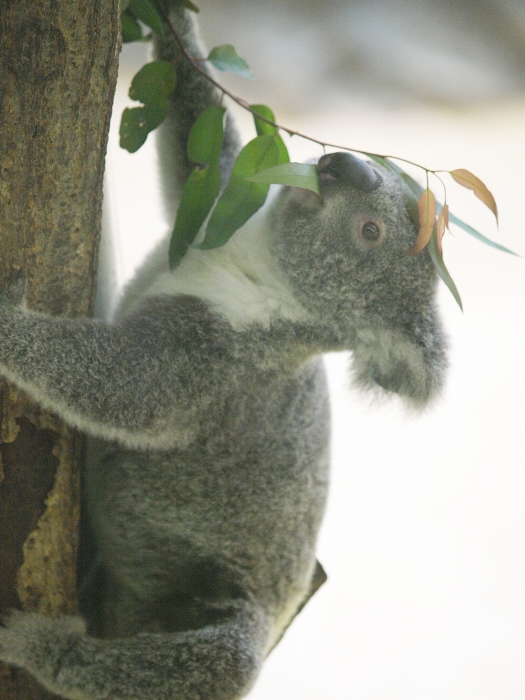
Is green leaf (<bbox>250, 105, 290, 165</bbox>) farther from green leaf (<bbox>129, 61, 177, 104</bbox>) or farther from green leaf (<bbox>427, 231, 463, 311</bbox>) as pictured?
green leaf (<bbox>427, 231, 463, 311</bbox>)

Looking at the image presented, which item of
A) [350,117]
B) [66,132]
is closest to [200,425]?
[66,132]

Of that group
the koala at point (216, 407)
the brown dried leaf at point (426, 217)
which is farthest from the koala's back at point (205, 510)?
the brown dried leaf at point (426, 217)

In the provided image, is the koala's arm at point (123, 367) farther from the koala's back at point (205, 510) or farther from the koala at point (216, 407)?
the koala's back at point (205, 510)

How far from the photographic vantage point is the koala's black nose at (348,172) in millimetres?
2029

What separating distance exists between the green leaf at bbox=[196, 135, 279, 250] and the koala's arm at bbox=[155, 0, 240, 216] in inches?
22.0

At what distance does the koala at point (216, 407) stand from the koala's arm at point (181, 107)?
1.17 ft

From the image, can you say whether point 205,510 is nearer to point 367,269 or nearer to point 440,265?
point 367,269

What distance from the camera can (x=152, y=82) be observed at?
7.41ft

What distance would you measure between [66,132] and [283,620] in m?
1.71

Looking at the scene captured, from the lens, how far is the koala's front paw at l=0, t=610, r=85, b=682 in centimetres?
189

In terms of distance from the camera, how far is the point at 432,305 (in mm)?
2176

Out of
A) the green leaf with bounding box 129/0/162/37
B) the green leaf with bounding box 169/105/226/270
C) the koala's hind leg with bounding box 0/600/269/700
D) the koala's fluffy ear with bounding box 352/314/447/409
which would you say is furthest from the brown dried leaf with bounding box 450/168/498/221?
the koala's hind leg with bounding box 0/600/269/700

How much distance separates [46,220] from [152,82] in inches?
28.7

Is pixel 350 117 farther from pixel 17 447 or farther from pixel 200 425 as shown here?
pixel 17 447
